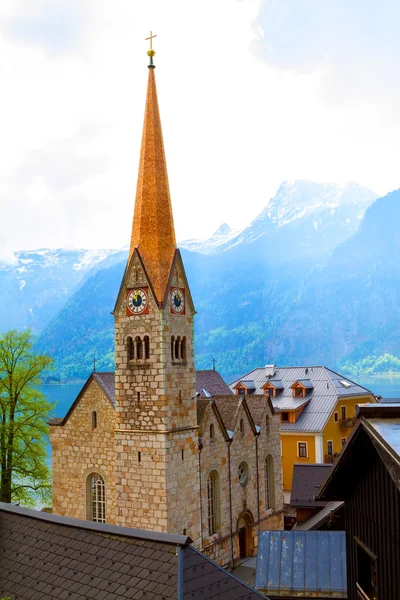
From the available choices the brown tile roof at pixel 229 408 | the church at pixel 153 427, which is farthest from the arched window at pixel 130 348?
the brown tile roof at pixel 229 408

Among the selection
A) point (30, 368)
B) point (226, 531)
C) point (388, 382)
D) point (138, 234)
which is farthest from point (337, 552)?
point (388, 382)

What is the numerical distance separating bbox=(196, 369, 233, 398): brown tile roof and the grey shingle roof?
9.11 m

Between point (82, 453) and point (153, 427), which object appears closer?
point (153, 427)

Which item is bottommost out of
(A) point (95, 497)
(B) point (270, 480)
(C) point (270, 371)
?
(A) point (95, 497)

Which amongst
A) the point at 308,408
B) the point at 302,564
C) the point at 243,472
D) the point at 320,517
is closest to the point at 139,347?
the point at 243,472

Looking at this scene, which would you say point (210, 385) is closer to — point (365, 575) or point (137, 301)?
point (137, 301)

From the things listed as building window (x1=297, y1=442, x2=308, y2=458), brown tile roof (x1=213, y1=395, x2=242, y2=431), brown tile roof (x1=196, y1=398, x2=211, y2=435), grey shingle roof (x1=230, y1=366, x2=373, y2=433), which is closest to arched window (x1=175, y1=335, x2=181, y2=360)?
brown tile roof (x1=196, y1=398, x2=211, y2=435)

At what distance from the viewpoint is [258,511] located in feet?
117

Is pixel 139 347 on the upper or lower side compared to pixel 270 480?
upper

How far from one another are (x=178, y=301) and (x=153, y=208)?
4.79 meters

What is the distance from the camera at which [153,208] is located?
30578 millimetres

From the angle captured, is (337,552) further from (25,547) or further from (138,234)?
(138,234)

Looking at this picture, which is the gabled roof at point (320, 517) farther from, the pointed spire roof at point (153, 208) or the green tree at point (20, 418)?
the green tree at point (20, 418)

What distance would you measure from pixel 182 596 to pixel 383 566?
351cm
